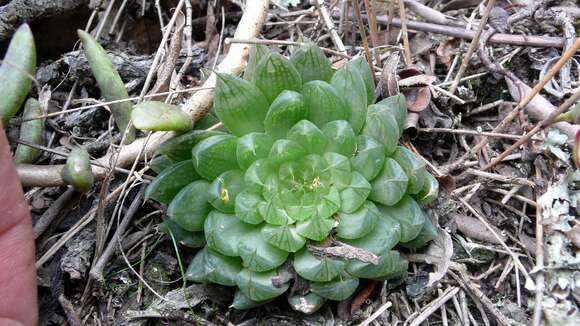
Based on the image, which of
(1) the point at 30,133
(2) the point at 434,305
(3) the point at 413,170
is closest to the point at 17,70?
(1) the point at 30,133

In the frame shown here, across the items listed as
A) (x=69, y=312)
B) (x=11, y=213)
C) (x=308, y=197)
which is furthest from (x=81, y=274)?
(x=308, y=197)

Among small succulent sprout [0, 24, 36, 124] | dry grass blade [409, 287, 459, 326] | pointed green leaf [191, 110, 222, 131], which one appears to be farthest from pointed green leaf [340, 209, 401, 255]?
small succulent sprout [0, 24, 36, 124]

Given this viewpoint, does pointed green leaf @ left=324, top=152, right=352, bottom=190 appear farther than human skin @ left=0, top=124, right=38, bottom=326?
Yes

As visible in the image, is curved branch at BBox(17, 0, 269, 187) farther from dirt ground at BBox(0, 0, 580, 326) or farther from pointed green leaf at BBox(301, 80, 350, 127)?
pointed green leaf at BBox(301, 80, 350, 127)

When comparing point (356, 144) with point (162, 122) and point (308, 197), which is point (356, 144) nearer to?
point (308, 197)

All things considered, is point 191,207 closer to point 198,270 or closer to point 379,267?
point 198,270

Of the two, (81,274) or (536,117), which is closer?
(81,274)

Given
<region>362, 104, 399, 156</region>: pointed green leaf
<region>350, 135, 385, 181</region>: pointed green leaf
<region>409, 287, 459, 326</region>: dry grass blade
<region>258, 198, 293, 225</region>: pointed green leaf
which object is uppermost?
<region>362, 104, 399, 156</region>: pointed green leaf

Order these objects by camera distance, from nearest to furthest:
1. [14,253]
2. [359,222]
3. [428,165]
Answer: [14,253], [359,222], [428,165]
